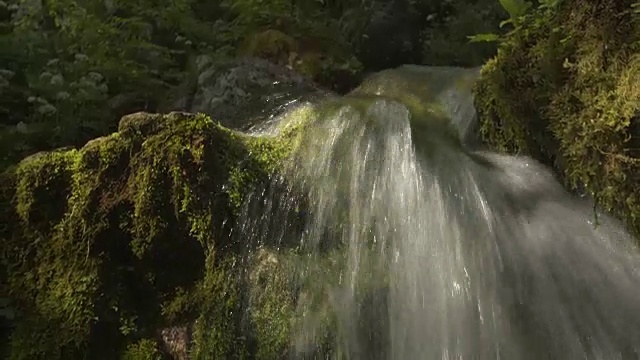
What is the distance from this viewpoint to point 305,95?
5273 mm

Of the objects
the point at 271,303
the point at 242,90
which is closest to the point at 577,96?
the point at 271,303

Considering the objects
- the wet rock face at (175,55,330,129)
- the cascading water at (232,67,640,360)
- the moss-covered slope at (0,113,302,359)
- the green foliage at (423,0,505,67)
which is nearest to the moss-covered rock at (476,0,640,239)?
the cascading water at (232,67,640,360)

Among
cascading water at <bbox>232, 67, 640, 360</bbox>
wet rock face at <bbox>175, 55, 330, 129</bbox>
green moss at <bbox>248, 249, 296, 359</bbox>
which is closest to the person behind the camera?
cascading water at <bbox>232, 67, 640, 360</bbox>

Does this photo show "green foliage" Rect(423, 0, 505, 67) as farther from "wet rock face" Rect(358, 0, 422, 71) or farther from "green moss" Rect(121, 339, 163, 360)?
"green moss" Rect(121, 339, 163, 360)

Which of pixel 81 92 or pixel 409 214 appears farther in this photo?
pixel 81 92

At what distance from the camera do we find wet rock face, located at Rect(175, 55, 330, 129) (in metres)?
5.16

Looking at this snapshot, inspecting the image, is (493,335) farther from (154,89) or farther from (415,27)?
(415,27)

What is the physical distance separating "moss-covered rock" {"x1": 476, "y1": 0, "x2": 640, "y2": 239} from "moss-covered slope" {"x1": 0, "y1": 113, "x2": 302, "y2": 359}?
65.0 inches

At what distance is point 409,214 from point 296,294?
0.77 m

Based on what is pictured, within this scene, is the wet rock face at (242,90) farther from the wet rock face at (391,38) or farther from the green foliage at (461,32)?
the green foliage at (461,32)

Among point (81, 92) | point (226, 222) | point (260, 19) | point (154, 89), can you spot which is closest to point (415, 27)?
point (260, 19)

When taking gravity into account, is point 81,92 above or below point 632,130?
below

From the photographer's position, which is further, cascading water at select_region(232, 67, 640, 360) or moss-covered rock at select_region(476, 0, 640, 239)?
moss-covered rock at select_region(476, 0, 640, 239)

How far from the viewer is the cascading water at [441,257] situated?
8.80 ft
